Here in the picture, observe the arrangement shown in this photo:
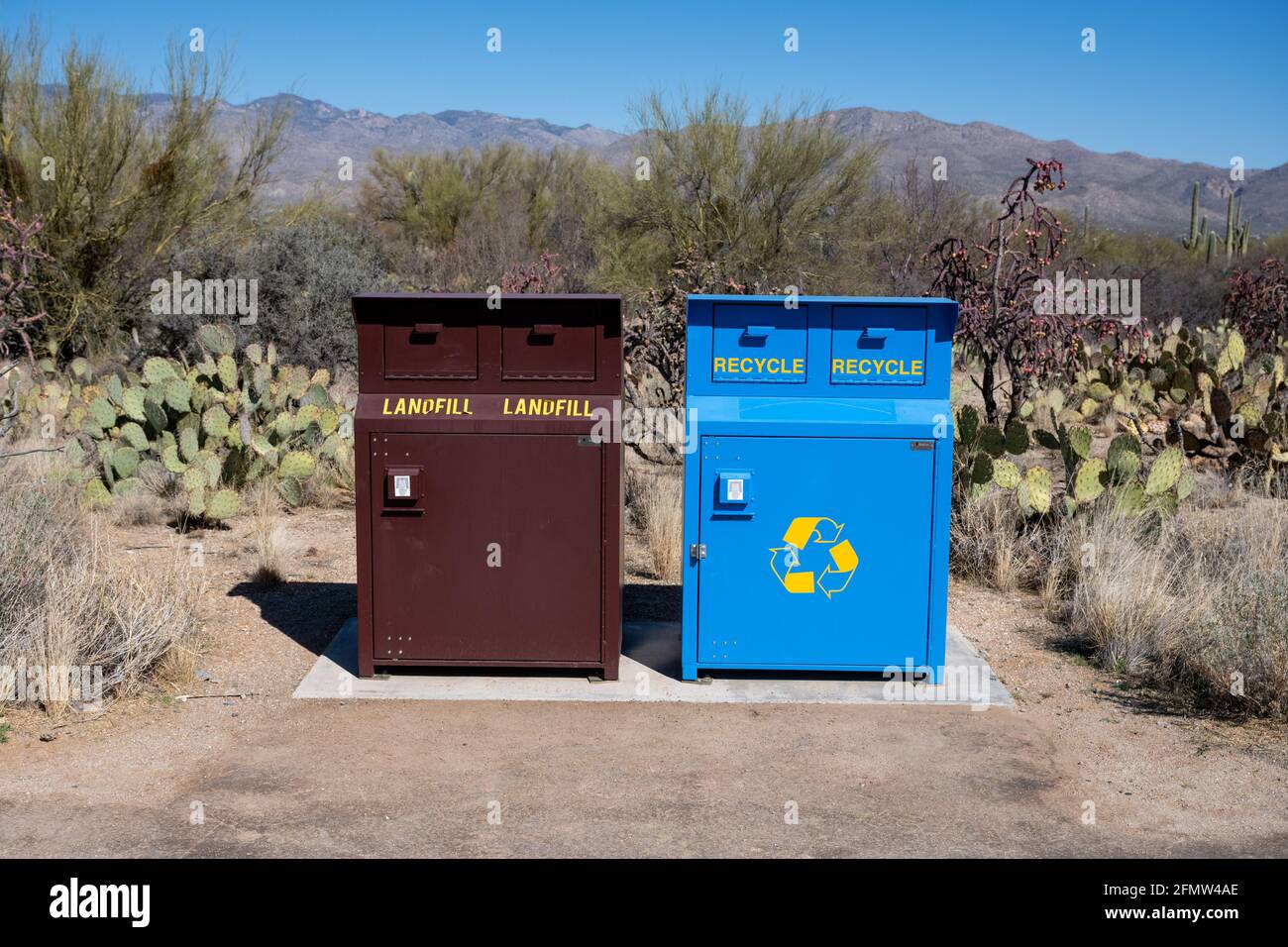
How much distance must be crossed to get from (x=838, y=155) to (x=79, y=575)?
18807 millimetres

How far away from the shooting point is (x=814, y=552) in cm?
606

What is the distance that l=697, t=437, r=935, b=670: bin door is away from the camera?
5977 mm

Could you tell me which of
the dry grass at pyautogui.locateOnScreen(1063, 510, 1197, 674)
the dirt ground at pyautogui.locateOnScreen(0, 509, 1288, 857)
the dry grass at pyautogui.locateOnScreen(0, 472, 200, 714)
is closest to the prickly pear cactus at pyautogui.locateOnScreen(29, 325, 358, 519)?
the dry grass at pyautogui.locateOnScreen(0, 472, 200, 714)

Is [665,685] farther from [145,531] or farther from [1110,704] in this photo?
[145,531]

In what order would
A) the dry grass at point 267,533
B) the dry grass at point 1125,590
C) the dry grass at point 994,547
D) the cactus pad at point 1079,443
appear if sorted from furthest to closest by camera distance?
the cactus pad at point 1079,443
the dry grass at point 994,547
the dry grass at point 267,533
the dry grass at point 1125,590

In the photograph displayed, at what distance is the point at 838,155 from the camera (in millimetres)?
22984

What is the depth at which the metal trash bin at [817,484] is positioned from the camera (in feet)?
19.6

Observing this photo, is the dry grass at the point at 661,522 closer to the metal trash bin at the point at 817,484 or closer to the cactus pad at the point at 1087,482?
the metal trash bin at the point at 817,484

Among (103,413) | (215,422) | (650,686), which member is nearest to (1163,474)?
(650,686)

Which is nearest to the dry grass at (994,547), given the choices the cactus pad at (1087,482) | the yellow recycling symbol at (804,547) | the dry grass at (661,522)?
the cactus pad at (1087,482)

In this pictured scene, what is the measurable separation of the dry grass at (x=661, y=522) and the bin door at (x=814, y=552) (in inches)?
80.6

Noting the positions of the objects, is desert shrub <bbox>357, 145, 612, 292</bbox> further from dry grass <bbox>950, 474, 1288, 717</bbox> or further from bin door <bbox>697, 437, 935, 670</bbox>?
bin door <bbox>697, 437, 935, 670</bbox>

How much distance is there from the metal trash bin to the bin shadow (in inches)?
87.1

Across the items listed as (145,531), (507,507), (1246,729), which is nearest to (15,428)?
(145,531)
